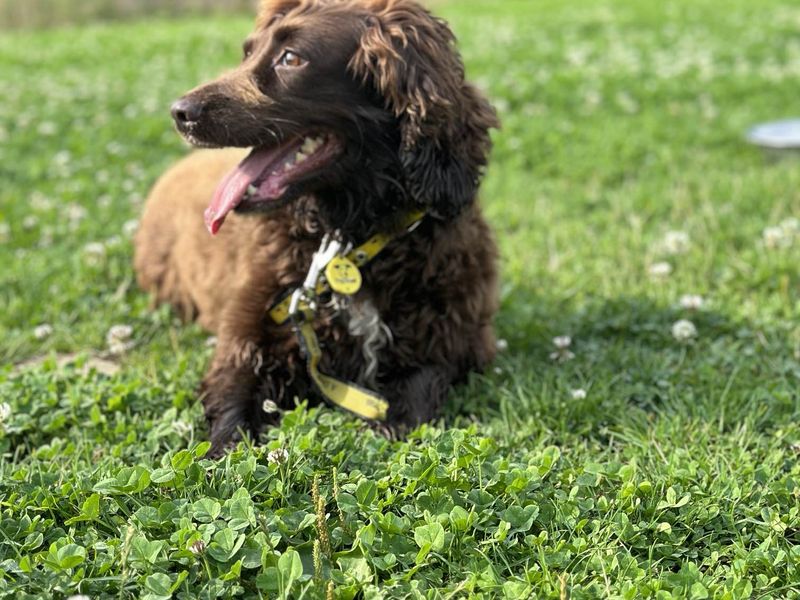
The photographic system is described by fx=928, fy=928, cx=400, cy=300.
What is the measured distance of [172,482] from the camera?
265 centimetres

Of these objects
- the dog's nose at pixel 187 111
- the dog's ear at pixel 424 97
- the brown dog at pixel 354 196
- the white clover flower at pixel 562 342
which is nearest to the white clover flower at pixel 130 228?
the brown dog at pixel 354 196

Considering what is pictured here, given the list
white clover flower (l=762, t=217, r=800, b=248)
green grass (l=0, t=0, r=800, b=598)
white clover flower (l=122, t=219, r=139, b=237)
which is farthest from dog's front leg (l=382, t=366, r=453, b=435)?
white clover flower (l=122, t=219, r=139, b=237)

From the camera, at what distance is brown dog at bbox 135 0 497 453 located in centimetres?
343

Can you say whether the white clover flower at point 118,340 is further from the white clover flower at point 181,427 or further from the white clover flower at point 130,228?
the white clover flower at point 130,228

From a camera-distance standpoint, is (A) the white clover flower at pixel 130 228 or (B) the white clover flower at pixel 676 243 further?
(A) the white clover flower at pixel 130 228

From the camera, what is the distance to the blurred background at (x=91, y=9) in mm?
20841

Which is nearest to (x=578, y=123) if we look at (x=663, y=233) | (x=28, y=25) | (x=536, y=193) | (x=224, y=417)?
(x=536, y=193)

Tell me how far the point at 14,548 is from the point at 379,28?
2168 mm

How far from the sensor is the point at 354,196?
357cm

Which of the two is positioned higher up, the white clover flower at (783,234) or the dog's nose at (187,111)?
the dog's nose at (187,111)

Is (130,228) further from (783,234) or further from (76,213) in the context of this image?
(783,234)

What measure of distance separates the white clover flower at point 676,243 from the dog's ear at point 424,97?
2041 millimetres

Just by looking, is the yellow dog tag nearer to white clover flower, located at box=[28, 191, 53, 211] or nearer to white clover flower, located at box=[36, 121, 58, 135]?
white clover flower, located at box=[28, 191, 53, 211]

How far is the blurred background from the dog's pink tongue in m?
18.9
